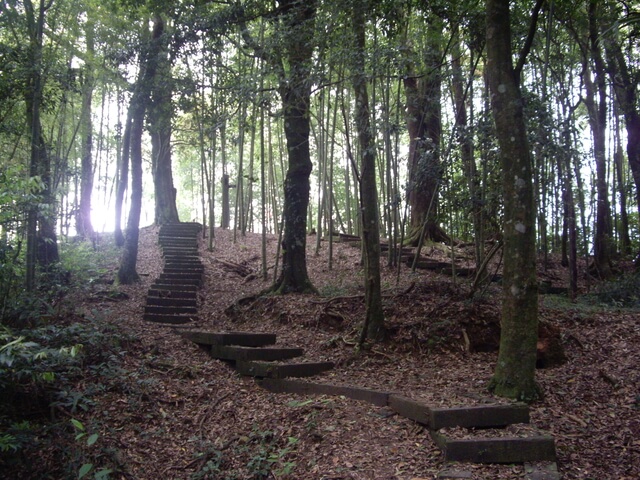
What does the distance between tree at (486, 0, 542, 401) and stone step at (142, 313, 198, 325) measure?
591 centimetres

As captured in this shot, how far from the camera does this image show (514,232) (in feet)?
14.4

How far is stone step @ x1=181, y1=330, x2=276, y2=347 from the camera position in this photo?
6.76 metres

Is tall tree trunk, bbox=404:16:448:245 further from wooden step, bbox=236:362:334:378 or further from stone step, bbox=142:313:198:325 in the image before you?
stone step, bbox=142:313:198:325

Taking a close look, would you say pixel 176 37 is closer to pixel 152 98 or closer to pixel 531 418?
pixel 152 98

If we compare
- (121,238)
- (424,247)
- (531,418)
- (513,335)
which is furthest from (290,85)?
(121,238)

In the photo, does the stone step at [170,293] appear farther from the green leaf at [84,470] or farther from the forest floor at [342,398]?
the green leaf at [84,470]

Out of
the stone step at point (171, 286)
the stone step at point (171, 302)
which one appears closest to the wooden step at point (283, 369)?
the stone step at point (171, 302)

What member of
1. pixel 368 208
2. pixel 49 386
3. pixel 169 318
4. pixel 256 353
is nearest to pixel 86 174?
pixel 169 318

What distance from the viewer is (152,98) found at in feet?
31.0

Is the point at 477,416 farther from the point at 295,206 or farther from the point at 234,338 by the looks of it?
the point at 295,206

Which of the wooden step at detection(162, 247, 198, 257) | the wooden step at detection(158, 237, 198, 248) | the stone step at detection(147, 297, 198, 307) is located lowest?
the stone step at detection(147, 297, 198, 307)

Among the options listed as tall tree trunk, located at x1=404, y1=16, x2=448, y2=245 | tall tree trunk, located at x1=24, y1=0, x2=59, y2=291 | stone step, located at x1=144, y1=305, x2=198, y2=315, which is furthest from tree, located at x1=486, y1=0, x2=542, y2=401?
stone step, located at x1=144, y1=305, x2=198, y2=315

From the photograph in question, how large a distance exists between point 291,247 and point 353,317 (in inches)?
81.0

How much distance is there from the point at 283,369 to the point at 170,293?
16.3 ft
